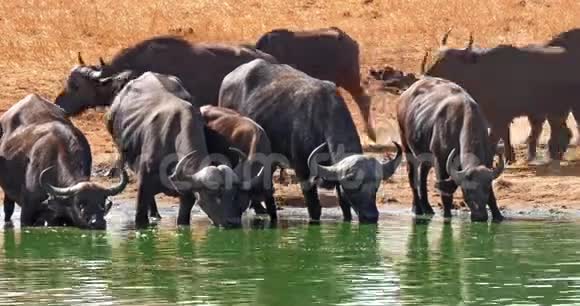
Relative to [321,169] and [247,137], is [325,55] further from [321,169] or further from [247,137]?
[321,169]

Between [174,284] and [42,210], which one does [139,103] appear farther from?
[174,284]

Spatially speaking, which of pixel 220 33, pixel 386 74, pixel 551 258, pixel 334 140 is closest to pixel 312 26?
pixel 220 33

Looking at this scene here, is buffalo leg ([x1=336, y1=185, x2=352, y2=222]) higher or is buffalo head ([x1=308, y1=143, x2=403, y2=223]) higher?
buffalo head ([x1=308, y1=143, x2=403, y2=223])

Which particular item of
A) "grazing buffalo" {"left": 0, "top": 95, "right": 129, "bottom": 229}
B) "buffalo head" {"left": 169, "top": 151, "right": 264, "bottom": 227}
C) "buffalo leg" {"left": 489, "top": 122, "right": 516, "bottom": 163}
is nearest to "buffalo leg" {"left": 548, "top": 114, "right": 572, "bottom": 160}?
"buffalo leg" {"left": 489, "top": 122, "right": 516, "bottom": 163}

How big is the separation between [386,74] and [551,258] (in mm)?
10377

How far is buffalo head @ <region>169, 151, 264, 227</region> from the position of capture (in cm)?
2025

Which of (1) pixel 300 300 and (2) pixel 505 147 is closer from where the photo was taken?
(1) pixel 300 300

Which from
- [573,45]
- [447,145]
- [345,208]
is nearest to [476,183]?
[447,145]

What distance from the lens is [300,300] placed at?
14.7 metres

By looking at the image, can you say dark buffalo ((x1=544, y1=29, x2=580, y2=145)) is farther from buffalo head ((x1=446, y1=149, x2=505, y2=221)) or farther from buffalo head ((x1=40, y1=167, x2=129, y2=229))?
buffalo head ((x1=40, y1=167, x2=129, y2=229))

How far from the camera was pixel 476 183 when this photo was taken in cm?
2112

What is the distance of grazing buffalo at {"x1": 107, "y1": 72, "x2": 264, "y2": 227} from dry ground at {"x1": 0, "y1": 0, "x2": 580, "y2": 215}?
259 inches

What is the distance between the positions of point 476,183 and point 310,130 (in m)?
2.20

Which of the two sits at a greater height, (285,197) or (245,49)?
(245,49)
